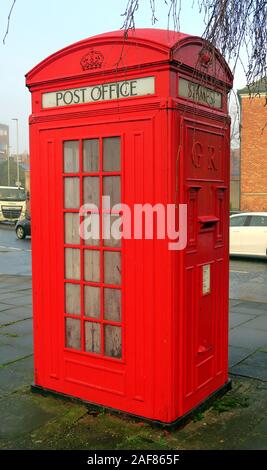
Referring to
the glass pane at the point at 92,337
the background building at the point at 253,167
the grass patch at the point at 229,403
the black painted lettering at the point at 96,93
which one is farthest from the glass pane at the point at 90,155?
the background building at the point at 253,167

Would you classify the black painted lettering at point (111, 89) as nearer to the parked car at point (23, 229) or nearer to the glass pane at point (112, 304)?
the glass pane at point (112, 304)

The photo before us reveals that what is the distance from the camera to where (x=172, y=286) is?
3559 millimetres

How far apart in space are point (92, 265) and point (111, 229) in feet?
1.15

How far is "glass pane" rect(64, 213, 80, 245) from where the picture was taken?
4043mm

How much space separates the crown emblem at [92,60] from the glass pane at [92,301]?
1706 millimetres

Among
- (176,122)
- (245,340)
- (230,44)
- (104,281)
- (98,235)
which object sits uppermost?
(230,44)

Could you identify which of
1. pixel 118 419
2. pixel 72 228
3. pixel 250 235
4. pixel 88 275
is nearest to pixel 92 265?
pixel 88 275

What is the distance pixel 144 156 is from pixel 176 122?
0.33m

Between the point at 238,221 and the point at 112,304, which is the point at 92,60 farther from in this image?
the point at 238,221

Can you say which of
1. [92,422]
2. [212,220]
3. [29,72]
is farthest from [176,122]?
[92,422]

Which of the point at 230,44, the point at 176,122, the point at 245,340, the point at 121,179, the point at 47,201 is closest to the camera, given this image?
the point at 230,44

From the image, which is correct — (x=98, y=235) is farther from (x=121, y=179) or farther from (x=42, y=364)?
(x=42, y=364)

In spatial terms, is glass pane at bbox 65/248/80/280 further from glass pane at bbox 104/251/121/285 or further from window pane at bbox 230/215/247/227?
window pane at bbox 230/215/247/227

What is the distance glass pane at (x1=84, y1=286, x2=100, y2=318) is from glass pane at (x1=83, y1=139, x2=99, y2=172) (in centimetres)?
95
